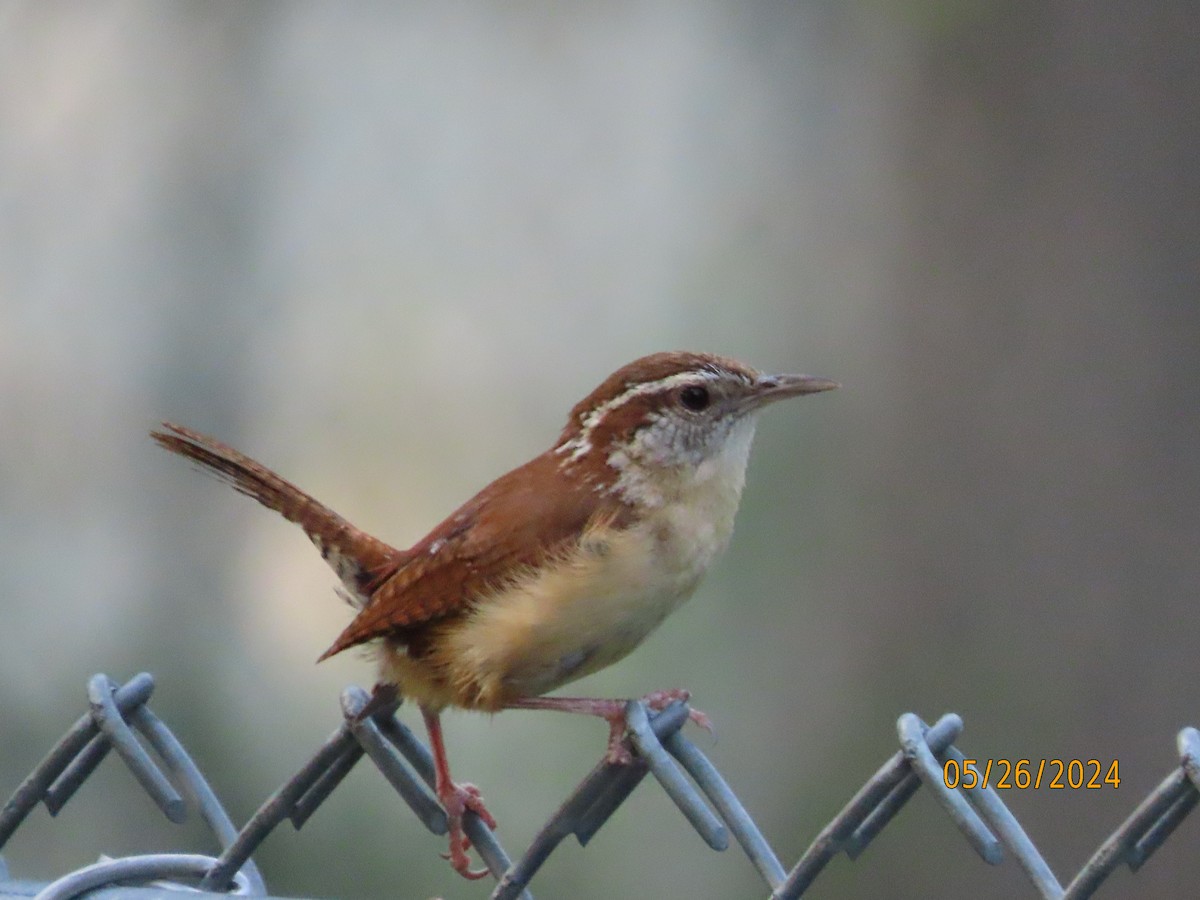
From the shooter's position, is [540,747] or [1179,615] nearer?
[1179,615]

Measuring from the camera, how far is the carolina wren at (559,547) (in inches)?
96.0

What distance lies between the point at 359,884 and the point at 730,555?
62.0 inches

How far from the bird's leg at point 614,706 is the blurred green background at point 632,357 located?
85.9 inches

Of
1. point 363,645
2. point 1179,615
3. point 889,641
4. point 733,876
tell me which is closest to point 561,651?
point 363,645

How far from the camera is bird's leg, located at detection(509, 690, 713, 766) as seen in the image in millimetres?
1832

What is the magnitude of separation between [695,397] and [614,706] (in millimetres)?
682

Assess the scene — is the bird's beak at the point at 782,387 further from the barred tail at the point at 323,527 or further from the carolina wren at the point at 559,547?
the barred tail at the point at 323,527

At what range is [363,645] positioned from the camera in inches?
106

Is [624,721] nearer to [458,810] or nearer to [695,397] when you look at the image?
[458,810]

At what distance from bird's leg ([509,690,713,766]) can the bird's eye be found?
548 mm

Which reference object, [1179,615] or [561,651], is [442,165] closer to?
[1179,615]

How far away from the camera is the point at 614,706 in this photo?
219cm

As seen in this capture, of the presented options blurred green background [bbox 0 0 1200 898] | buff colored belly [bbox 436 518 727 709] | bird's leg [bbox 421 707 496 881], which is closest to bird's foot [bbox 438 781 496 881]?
bird's leg [bbox 421 707 496 881]

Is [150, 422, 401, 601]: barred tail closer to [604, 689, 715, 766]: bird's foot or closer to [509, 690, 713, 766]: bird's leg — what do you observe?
[509, 690, 713, 766]: bird's leg
